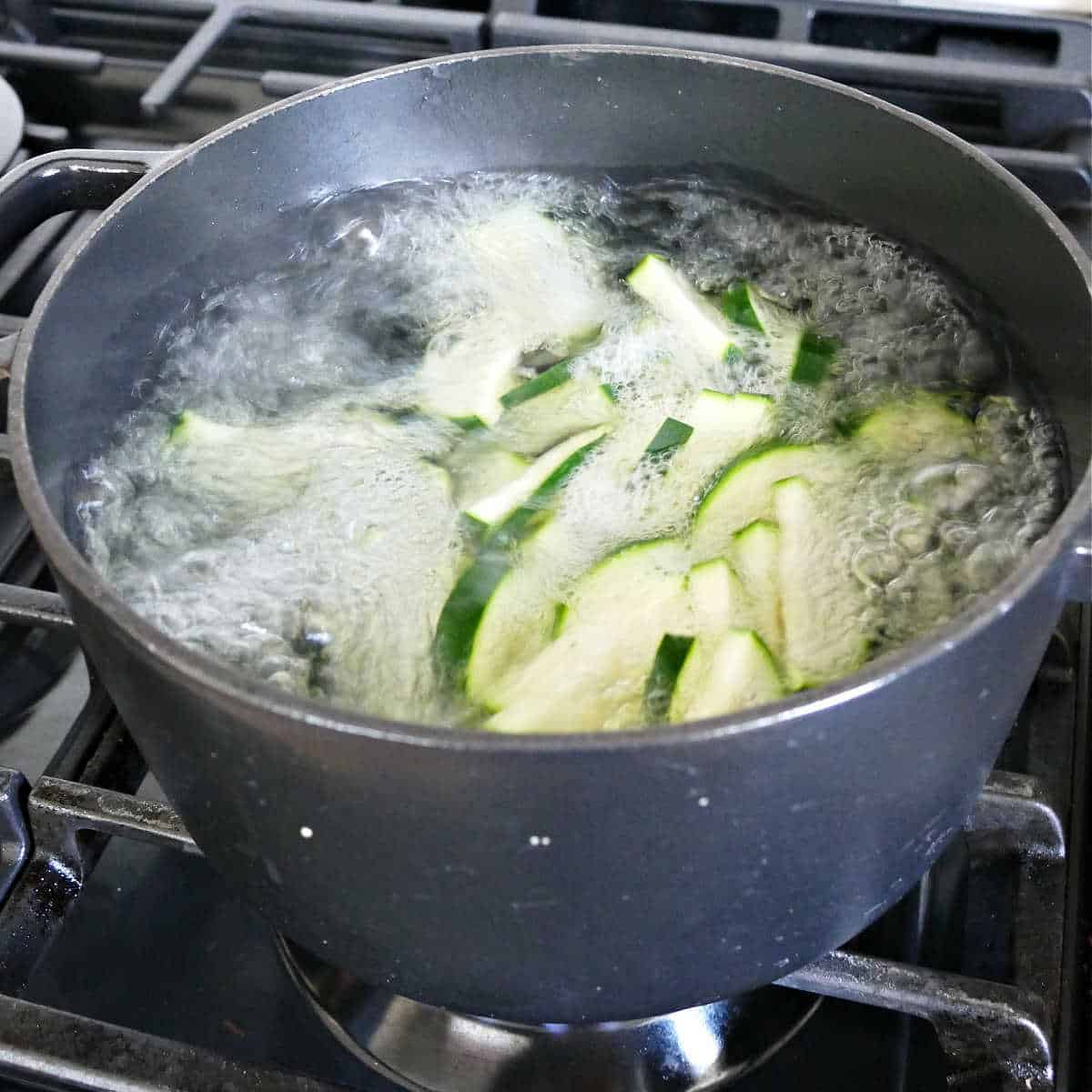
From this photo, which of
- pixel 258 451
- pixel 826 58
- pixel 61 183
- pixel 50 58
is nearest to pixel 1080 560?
pixel 258 451

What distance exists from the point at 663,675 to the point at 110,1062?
1.23 feet

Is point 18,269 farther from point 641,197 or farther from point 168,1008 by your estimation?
point 168,1008

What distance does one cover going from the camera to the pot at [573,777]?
460mm

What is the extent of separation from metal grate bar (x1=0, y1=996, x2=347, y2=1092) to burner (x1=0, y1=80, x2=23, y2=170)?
72 centimetres

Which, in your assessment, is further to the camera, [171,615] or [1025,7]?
[1025,7]

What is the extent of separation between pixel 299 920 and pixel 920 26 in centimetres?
113

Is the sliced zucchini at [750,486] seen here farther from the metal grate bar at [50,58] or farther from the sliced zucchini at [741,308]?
the metal grate bar at [50,58]

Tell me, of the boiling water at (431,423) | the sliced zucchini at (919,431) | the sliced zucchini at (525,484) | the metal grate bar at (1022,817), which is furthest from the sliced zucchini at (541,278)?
the metal grate bar at (1022,817)

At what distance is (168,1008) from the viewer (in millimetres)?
777

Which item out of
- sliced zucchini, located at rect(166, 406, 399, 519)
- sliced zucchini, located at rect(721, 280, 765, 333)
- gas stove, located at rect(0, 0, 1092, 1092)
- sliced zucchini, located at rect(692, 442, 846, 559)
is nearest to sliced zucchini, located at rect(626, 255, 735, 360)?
sliced zucchini, located at rect(721, 280, 765, 333)

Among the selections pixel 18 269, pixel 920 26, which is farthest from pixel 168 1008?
pixel 920 26

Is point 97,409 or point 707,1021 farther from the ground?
point 97,409

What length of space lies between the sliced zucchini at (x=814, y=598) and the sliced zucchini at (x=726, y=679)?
2 cm

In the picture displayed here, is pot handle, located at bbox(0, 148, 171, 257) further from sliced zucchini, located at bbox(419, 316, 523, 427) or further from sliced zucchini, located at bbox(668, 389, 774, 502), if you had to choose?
sliced zucchini, located at bbox(668, 389, 774, 502)
